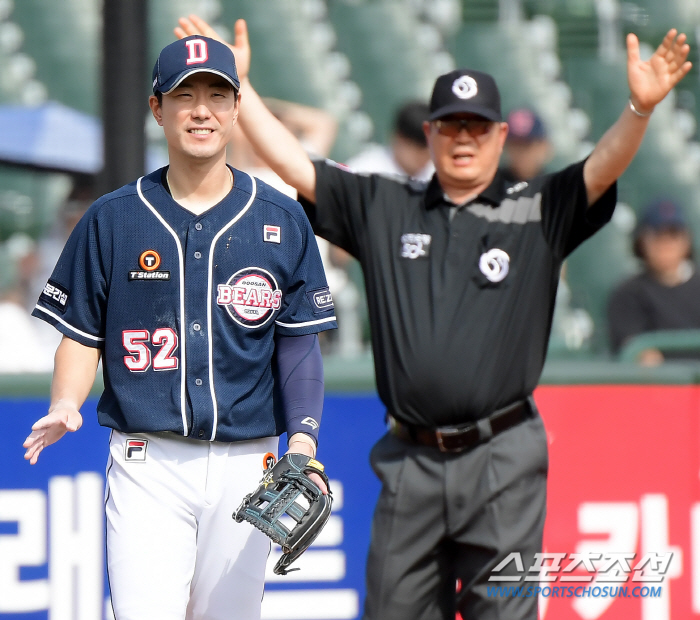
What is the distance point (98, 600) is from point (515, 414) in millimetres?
1760

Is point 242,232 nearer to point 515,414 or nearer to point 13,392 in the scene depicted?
point 515,414

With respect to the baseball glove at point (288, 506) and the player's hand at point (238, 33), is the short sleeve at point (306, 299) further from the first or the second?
the player's hand at point (238, 33)

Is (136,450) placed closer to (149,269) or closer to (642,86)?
(149,269)

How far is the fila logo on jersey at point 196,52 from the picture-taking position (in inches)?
91.7

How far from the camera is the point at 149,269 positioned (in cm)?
244

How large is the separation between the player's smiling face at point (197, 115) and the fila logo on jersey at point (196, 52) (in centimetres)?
3

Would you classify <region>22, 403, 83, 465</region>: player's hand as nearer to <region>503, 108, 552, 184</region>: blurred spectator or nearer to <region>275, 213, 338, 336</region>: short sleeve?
<region>275, 213, 338, 336</region>: short sleeve

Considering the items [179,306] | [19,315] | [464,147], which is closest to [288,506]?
[179,306]

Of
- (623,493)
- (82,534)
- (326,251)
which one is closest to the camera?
(82,534)

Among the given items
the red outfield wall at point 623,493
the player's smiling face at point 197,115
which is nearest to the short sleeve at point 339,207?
the player's smiling face at point 197,115

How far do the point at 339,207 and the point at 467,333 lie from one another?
597 mm

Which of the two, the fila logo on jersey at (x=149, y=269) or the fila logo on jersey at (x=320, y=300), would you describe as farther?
the fila logo on jersey at (x=320, y=300)

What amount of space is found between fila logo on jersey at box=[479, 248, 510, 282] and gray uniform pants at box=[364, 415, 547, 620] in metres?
0.45

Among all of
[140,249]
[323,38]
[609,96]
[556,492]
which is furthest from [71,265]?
[609,96]
